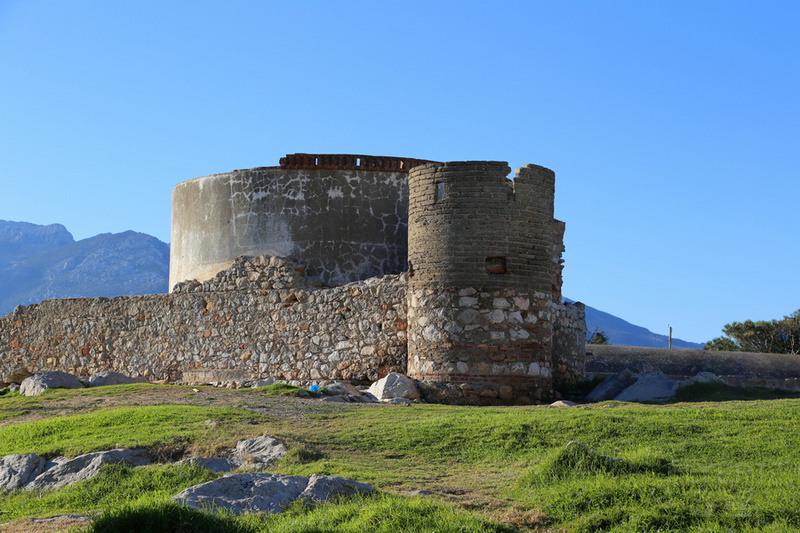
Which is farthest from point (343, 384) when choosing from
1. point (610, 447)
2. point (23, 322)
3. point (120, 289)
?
point (120, 289)

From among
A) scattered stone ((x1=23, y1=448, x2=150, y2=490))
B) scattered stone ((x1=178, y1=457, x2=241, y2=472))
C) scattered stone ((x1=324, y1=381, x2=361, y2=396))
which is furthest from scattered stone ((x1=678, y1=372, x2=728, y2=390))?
scattered stone ((x1=23, y1=448, x2=150, y2=490))

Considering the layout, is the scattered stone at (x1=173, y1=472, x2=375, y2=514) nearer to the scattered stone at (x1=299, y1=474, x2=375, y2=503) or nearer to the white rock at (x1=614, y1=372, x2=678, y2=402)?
the scattered stone at (x1=299, y1=474, x2=375, y2=503)

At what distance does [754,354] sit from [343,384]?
599 inches

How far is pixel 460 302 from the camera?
49.9 ft

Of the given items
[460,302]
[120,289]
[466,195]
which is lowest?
[460,302]

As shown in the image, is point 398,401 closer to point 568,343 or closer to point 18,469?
point 568,343

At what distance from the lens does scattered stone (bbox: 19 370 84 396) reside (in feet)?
57.5

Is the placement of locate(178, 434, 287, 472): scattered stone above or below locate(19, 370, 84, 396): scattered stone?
below

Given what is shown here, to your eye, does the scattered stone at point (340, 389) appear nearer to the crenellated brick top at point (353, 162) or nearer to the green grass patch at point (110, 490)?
the crenellated brick top at point (353, 162)

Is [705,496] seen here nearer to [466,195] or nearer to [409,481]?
[409,481]

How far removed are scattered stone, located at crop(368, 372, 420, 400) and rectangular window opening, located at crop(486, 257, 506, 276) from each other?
6.90 ft

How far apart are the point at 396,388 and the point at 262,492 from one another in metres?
7.34

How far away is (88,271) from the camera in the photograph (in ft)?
577

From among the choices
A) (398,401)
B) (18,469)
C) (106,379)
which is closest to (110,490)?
(18,469)
